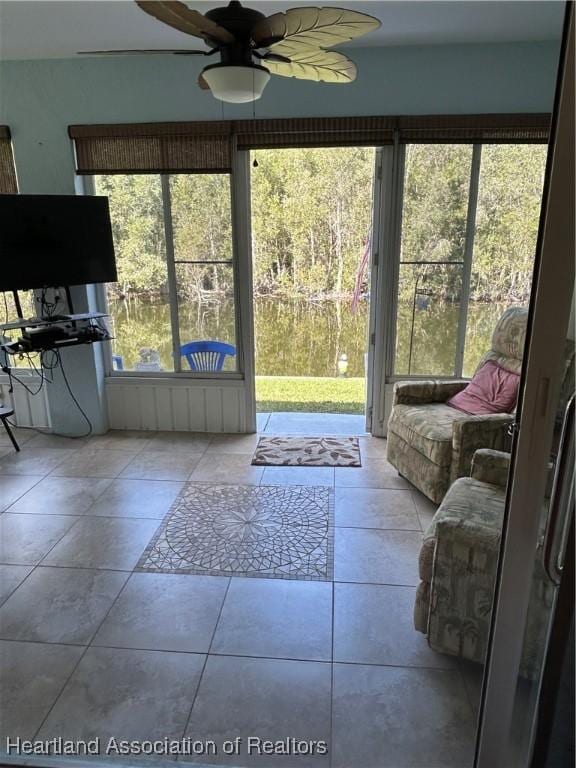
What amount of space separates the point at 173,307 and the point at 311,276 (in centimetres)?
258

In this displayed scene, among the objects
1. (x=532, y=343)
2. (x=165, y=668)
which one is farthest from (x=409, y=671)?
(x=532, y=343)

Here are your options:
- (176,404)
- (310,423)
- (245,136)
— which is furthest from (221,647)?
(245,136)

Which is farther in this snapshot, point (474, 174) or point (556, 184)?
point (474, 174)

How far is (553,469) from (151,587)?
1.94 meters

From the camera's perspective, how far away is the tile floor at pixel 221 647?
1.75 m

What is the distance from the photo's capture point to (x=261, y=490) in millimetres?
3387

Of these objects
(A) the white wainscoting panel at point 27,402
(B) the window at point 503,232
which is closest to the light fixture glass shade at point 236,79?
(B) the window at point 503,232

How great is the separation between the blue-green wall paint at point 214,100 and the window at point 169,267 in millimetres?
434

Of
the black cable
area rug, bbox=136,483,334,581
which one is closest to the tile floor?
area rug, bbox=136,483,334,581

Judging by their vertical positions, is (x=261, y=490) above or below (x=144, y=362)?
below

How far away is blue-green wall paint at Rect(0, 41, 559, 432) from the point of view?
3.49 meters

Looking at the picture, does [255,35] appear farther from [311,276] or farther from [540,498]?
[311,276]

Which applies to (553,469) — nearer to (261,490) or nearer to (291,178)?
(261,490)

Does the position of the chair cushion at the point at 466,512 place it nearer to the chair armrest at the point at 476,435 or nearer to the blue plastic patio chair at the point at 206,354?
the chair armrest at the point at 476,435
